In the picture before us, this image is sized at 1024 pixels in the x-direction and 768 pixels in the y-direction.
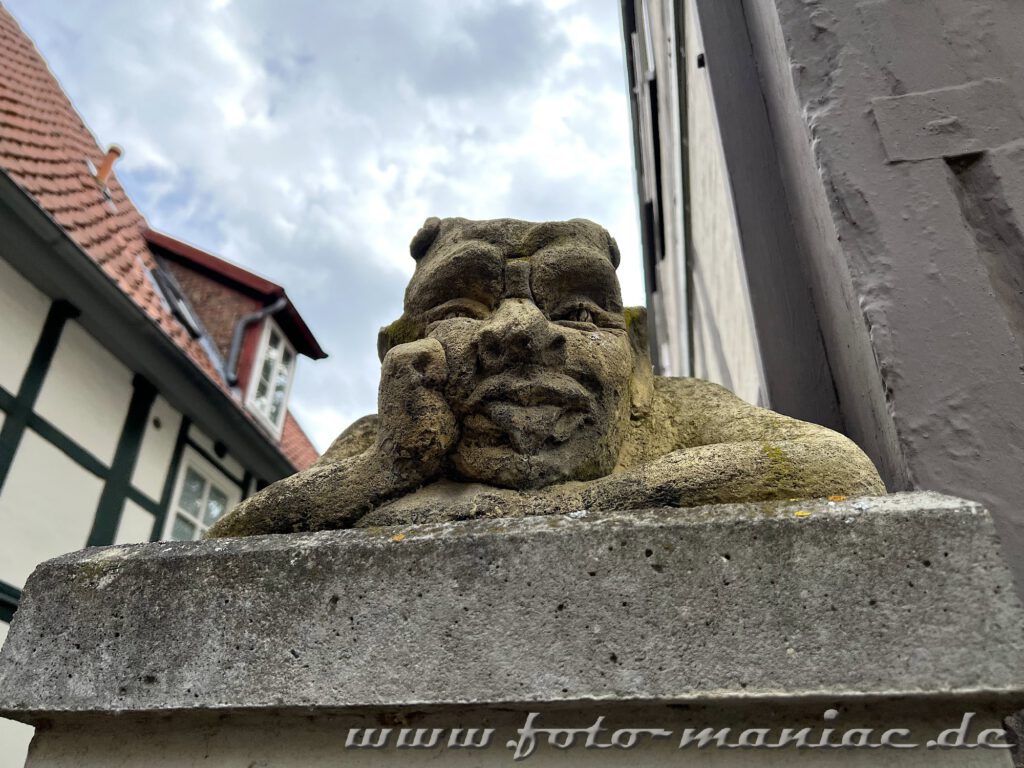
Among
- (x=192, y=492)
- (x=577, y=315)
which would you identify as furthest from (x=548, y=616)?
(x=192, y=492)

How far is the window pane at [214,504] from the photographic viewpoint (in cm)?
768

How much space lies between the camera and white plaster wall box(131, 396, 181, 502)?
6.77m

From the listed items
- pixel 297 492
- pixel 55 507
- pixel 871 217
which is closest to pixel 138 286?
pixel 55 507

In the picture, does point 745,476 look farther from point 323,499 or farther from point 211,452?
point 211,452

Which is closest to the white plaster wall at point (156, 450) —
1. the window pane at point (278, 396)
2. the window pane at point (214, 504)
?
the window pane at point (214, 504)

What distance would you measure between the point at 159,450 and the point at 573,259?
6118 mm

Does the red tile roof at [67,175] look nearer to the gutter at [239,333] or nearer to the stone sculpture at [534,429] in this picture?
the gutter at [239,333]

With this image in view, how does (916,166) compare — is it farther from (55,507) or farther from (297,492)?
(55,507)

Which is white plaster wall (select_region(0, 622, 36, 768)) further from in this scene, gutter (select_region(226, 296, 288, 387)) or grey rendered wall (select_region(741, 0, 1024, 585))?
grey rendered wall (select_region(741, 0, 1024, 585))

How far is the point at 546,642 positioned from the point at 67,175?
7580 millimetres

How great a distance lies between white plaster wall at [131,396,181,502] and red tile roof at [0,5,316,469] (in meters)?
0.53

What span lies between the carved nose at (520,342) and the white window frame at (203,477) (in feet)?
18.5

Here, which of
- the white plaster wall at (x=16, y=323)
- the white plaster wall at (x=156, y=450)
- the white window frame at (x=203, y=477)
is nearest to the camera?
the white plaster wall at (x=16, y=323)

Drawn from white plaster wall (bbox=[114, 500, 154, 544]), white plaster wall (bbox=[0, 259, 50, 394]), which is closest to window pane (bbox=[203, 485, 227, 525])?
white plaster wall (bbox=[114, 500, 154, 544])
